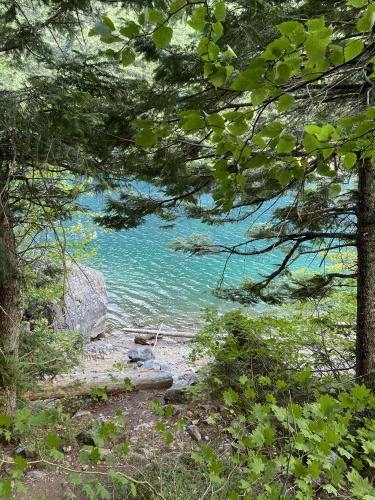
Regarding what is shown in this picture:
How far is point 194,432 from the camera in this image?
4.03 m

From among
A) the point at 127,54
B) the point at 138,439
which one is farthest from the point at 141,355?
the point at 127,54

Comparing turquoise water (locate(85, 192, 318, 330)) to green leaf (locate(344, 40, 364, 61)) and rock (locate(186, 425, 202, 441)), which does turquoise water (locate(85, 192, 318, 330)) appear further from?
green leaf (locate(344, 40, 364, 61))

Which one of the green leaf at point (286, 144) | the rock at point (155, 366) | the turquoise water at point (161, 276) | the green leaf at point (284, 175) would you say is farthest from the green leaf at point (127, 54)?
the turquoise water at point (161, 276)

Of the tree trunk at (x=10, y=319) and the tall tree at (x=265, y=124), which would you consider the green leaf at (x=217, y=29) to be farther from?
the tree trunk at (x=10, y=319)

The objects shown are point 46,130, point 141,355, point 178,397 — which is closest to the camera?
point 46,130

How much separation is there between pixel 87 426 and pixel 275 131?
447cm

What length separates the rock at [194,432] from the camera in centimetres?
399

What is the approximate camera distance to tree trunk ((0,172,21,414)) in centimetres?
379

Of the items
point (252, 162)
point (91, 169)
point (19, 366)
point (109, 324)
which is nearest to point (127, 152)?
point (91, 169)

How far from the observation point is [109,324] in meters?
13.0

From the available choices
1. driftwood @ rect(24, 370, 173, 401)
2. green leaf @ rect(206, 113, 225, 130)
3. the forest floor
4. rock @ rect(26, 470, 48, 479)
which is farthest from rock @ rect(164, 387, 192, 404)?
green leaf @ rect(206, 113, 225, 130)

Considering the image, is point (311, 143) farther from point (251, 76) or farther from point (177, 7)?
point (177, 7)

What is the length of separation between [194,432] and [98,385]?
2.17 m

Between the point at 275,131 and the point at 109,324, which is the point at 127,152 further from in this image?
the point at 109,324
